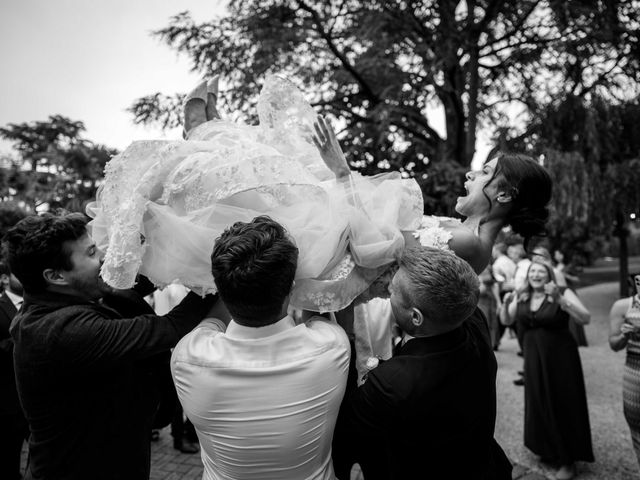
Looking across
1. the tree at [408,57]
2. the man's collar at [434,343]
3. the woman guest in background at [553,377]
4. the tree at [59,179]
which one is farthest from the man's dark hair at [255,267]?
the tree at [59,179]

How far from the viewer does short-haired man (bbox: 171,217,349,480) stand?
1337mm

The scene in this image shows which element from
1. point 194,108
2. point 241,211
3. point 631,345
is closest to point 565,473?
point 631,345

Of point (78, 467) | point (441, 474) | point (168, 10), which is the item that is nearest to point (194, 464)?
point (78, 467)

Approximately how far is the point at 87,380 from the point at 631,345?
12.4 ft

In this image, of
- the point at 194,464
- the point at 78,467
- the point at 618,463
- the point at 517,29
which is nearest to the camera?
the point at 78,467

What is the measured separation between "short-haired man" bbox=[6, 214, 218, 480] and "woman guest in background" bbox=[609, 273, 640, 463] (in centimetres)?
328

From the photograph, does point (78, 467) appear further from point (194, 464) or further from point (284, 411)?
point (194, 464)

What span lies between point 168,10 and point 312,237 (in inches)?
356

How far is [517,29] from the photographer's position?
28.1 ft

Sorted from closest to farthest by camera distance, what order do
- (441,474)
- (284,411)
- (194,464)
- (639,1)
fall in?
(284,411)
(441,474)
(194,464)
(639,1)

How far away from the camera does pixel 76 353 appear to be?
1589mm

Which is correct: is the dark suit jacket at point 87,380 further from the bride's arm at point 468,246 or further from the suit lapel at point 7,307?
the suit lapel at point 7,307

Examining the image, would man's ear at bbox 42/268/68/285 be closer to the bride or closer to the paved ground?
the bride

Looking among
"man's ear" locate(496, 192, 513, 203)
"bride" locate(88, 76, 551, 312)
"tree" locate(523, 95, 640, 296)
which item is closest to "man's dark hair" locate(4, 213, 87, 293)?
"bride" locate(88, 76, 551, 312)
